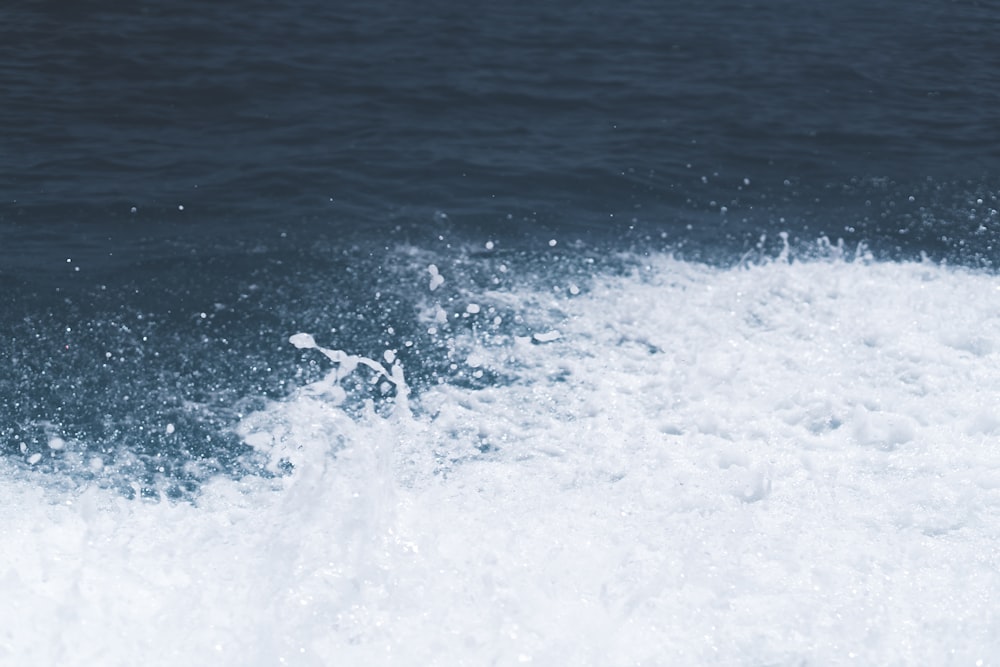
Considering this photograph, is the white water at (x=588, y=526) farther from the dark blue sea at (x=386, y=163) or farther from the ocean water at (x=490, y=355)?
the dark blue sea at (x=386, y=163)

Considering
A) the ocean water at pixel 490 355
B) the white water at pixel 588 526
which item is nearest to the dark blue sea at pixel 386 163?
the ocean water at pixel 490 355

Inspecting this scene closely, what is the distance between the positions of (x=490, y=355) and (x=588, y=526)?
160cm

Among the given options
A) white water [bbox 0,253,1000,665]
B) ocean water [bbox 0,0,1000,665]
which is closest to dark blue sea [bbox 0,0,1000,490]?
ocean water [bbox 0,0,1000,665]

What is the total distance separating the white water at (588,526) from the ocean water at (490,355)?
0.7 inches

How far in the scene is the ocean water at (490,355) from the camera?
471cm

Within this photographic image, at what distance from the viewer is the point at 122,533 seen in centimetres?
505

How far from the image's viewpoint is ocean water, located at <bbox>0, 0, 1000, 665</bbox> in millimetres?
4715

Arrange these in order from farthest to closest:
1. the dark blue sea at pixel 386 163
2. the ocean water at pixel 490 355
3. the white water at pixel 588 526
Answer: the dark blue sea at pixel 386 163, the ocean water at pixel 490 355, the white water at pixel 588 526

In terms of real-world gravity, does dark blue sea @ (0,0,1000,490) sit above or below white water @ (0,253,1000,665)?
above

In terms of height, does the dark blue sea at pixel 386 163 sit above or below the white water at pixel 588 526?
above

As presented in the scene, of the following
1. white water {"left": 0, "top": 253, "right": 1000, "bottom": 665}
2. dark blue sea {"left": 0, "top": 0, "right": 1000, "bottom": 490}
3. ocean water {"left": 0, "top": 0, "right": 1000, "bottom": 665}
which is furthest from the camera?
dark blue sea {"left": 0, "top": 0, "right": 1000, "bottom": 490}

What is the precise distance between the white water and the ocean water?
0.02m

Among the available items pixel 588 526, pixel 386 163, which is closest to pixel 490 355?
pixel 588 526

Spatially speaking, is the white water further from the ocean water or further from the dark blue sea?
the dark blue sea
